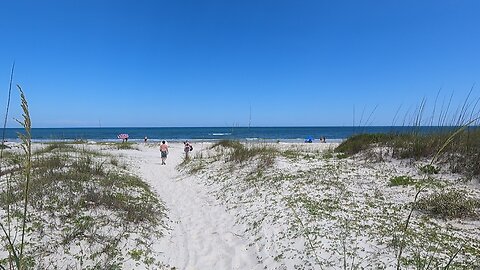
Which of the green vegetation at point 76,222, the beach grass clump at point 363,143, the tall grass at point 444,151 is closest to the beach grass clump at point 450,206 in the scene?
the tall grass at point 444,151

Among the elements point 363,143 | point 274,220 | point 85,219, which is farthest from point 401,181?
point 85,219

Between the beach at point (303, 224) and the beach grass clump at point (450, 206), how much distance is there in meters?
0.15

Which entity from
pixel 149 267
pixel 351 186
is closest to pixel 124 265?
pixel 149 267

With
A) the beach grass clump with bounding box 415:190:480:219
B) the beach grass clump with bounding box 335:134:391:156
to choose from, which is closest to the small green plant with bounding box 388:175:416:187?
the beach grass clump with bounding box 415:190:480:219

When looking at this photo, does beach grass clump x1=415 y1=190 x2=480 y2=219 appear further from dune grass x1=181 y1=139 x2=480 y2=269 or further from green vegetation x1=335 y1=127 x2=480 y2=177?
green vegetation x1=335 y1=127 x2=480 y2=177

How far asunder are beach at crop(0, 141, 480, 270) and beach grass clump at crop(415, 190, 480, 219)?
15 cm

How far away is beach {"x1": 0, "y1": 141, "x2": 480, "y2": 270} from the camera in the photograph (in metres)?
4.51

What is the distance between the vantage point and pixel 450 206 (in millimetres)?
5754

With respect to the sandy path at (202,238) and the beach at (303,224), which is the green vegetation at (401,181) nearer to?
the beach at (303,224)

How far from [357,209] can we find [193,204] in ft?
14.7

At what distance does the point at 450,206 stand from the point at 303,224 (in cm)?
278

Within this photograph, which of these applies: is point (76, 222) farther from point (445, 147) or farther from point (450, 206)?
point (445, 147)

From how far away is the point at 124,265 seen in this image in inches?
184

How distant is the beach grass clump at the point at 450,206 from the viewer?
18.5 ft
